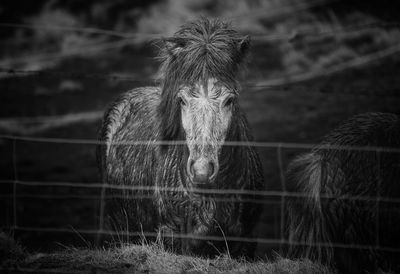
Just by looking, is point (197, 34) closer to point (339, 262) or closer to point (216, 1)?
point (339, 262)

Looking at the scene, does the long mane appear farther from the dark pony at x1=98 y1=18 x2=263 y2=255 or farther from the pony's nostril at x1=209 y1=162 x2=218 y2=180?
the pony's nostril at x1=209 y1=162 x2=218 y2=180

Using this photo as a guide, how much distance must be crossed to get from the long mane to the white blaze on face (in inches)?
4.3

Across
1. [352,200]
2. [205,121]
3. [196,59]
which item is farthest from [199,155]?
[352,200]

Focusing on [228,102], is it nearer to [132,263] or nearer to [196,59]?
[196,59]

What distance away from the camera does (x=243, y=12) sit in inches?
606

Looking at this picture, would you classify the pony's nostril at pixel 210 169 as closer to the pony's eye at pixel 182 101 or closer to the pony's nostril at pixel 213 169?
the pony's nostril at pixel 213 169

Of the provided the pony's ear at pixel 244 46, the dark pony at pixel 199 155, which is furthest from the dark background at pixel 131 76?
the pony's ear at pixel 244 46

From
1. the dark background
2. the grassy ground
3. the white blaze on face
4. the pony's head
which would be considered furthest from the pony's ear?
the dark background

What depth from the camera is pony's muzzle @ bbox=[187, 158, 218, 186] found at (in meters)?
4.31

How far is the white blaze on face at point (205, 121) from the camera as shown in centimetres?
441

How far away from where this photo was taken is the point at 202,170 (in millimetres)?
4336

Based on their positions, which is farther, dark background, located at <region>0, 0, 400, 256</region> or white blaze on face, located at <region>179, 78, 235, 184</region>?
dark background, located at <region>0, 0, 400, 256</region>

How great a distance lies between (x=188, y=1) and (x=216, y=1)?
761mm

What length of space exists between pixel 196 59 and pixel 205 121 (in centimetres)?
60
